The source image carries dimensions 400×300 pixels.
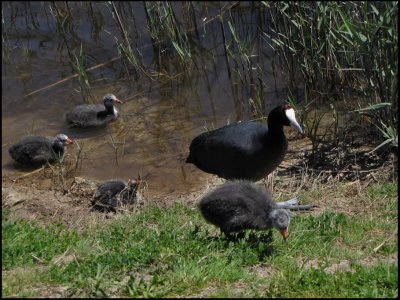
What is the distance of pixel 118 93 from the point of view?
11492 millimetres

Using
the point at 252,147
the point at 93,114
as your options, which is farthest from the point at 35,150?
the point at 252,147

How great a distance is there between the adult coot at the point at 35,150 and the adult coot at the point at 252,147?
2.36 meters

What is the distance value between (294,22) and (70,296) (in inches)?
201

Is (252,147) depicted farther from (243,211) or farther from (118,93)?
(118,93)

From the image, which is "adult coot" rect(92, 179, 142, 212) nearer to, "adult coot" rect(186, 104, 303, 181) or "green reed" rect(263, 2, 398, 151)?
"adult coot" rect(186, 104, 303, 181)

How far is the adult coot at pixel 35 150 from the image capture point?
9.51m

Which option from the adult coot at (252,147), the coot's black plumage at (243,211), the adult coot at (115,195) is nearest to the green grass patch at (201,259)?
the coot's black plumage at (243,211)

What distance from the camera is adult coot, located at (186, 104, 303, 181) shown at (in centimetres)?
772

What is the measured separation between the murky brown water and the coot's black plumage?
9.61 feet

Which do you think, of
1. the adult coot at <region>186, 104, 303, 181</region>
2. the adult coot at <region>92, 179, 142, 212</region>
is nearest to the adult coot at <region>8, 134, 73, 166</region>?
the adult coot at <region>92, 179, 142, 212</region>

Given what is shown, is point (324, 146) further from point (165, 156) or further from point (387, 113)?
point (165, 156)

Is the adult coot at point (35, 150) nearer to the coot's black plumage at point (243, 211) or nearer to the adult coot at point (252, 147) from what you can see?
the adult coot at point (252, 147)

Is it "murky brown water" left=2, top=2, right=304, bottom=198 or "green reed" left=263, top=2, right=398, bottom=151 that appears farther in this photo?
"murky brown water" left=2, top=2, right=304, bottom=198

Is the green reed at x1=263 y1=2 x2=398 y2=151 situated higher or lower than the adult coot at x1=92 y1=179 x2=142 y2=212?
higher
